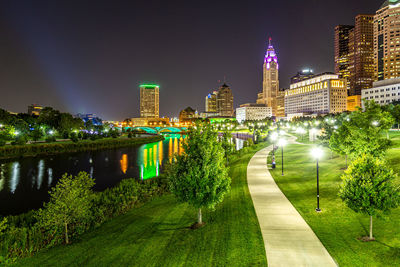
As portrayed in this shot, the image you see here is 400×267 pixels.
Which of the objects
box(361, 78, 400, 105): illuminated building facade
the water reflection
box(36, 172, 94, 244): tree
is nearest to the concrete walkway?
box(36, 172, 94, 244): tree

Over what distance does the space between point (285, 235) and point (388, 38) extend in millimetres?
226307

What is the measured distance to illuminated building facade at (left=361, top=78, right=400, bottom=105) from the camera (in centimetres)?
13062

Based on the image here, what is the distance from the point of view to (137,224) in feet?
54.3

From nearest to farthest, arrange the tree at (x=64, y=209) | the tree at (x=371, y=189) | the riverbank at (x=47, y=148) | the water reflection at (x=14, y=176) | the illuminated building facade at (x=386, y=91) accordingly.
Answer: the tree at (x=371, y=189) < the tree at (x=64, y=209) < the water reflection at (x=14, y=176) < the riverbank at (x=47, y=148) < the illuminated building facade at (x=386, y=91)

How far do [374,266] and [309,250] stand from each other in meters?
2.39

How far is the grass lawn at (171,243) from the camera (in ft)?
37.3

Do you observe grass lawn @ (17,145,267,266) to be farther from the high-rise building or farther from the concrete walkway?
the high-rise building

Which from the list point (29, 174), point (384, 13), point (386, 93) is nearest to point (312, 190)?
point (29, 174)

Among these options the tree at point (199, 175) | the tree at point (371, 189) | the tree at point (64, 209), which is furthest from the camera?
the tree at point (64, 209)

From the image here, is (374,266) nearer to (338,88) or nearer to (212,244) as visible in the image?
(212,244)

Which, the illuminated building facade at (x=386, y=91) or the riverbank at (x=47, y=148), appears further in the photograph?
the illuminated building facade at (x=386, y=91)

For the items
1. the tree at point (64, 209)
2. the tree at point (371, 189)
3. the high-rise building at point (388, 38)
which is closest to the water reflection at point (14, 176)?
the tree at point (64, 209)

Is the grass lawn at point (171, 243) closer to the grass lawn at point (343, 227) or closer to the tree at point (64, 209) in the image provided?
the tree at point (64, 209)

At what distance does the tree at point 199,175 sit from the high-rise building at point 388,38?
218 meters
